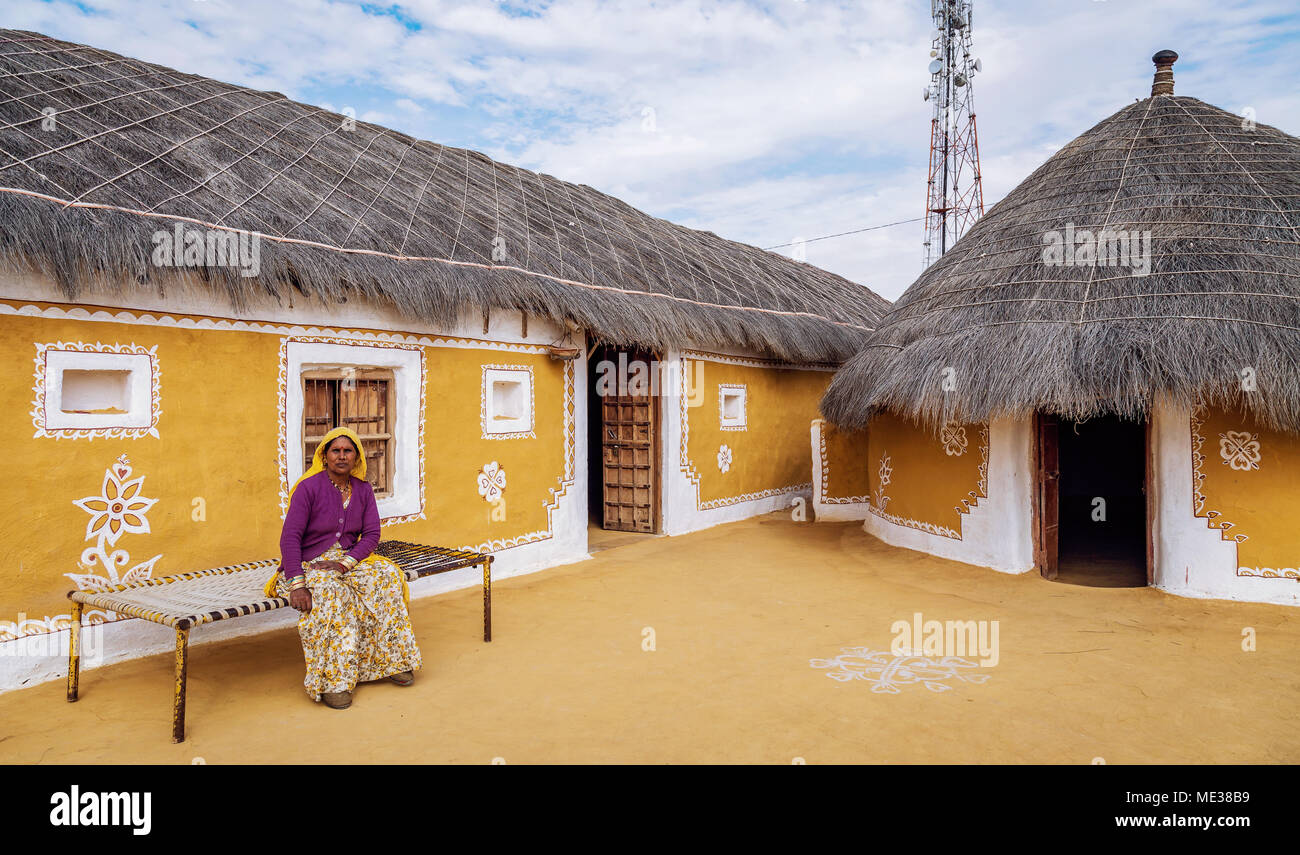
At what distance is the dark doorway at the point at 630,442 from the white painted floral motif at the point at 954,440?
3.39 metres

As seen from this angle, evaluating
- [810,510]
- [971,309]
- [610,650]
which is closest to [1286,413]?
[971,309]

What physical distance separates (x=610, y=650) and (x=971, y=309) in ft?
15.6

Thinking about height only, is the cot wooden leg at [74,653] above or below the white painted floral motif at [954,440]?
below

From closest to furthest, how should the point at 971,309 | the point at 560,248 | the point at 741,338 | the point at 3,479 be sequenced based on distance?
the point at 3,479 → the point at 971,309 → the point at 560,248 → the point at 741,338

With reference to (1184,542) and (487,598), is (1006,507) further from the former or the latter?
(487,598)

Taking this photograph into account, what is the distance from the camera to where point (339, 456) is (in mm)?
4336

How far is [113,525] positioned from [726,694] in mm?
3809

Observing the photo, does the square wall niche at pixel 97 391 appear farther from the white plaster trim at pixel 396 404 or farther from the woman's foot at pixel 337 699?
the woman's foot at pixel 337 699

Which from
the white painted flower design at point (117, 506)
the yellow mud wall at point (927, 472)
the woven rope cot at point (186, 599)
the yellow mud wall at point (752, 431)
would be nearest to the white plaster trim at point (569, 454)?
the yellow mud wall at point (752, 431)

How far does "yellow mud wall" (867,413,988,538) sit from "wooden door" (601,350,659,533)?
2.70 meters

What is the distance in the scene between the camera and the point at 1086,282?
662 cm

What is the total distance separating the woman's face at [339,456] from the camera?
4.33 meters

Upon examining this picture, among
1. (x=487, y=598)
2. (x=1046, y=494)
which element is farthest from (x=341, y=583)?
(x=1046, y=494)

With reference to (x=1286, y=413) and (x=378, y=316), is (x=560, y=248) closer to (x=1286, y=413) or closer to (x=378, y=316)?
(x=378, y=316)
